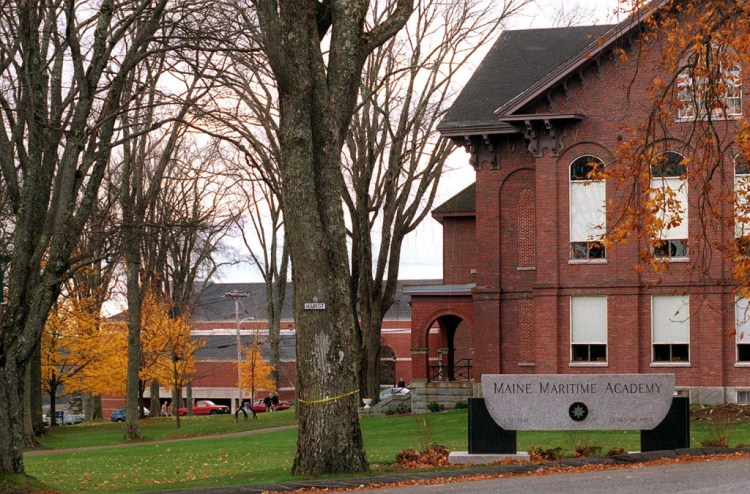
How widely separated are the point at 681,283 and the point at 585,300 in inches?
120

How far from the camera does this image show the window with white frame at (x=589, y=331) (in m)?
35.0

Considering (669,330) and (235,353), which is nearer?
(669,330)

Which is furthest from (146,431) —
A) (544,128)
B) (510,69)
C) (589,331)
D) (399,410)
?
(510,69)

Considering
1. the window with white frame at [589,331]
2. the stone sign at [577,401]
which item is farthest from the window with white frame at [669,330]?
the stone sign at [577,401]

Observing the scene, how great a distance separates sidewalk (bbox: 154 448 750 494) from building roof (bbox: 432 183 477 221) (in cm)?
2982

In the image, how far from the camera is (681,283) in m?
34.1

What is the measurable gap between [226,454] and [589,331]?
14010 mm

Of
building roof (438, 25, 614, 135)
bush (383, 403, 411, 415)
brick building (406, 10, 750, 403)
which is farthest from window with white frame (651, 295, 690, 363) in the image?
bush (383, 403, 411, 415)

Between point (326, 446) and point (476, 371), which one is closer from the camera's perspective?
point (326, 446)

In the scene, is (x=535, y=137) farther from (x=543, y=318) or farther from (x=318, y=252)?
(x=318, y=252)

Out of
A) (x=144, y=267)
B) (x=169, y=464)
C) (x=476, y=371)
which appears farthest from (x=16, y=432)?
(x=144, y=267)

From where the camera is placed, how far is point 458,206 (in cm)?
4716

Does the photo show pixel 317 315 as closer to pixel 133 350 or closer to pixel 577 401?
pixel 577 401

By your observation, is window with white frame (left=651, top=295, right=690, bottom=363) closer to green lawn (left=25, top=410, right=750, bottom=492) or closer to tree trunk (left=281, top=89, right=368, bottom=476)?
green lawn (left=25, top=410, right=750, bottom=492)
